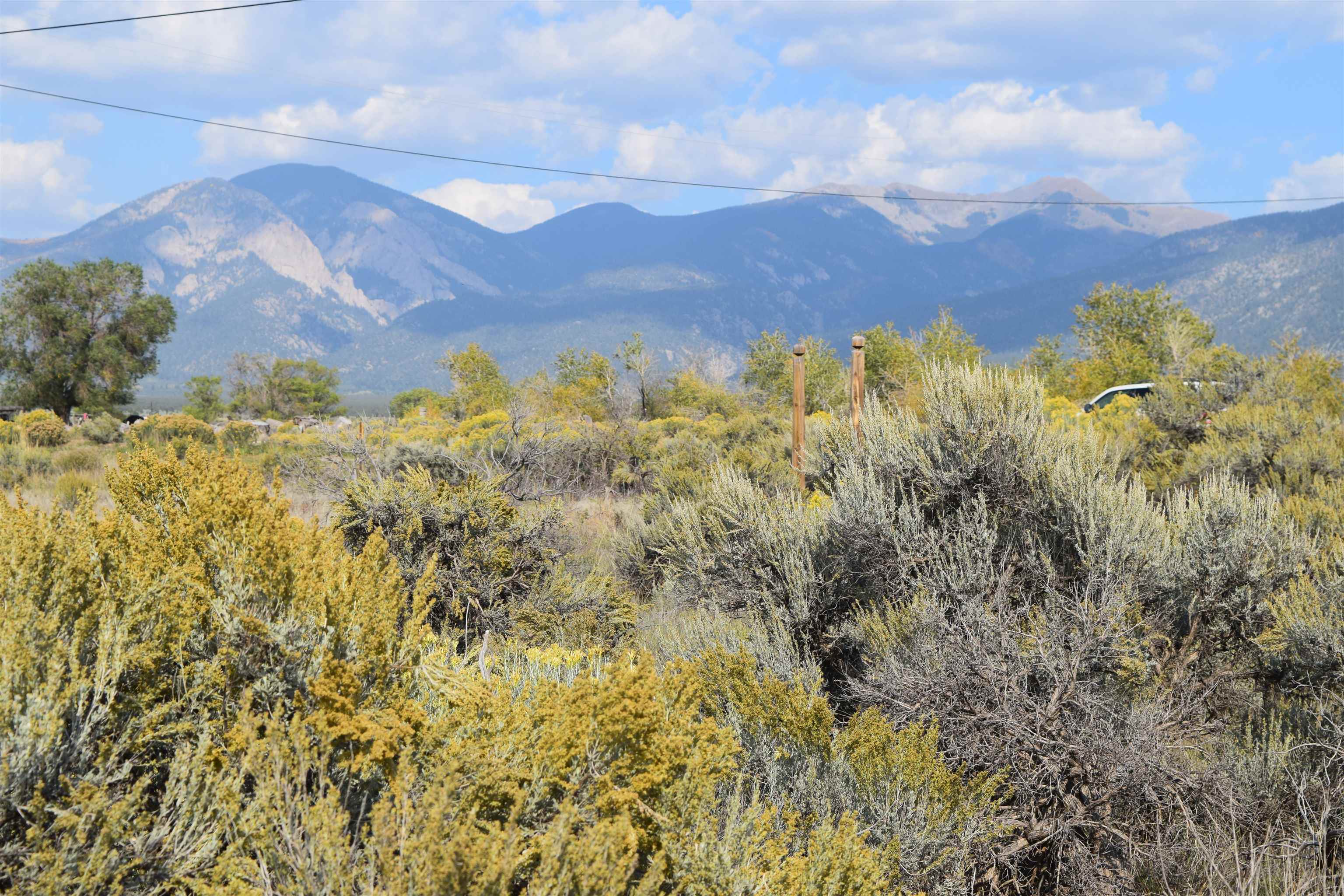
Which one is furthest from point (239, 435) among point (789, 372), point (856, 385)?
point (856, 385)

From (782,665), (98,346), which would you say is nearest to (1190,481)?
(782,665)

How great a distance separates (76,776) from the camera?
7.31 ft

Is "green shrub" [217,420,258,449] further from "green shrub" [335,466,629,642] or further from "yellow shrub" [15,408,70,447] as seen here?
"green shrub" [335,466,629,642]

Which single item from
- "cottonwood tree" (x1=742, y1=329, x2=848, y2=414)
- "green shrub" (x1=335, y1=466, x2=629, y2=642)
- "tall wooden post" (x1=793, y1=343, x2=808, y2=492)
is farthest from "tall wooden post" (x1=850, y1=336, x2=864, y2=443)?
"cottonwood tree" (x1=742, y1=329, x2=848, y2=414)

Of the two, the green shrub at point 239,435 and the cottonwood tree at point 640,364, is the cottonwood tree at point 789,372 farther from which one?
the green shrub at point 239,435

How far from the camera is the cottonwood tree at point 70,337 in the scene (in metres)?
47.8

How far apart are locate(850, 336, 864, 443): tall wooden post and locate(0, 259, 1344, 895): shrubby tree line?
23.1 inches

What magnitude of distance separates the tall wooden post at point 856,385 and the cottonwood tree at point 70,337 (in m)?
51.0

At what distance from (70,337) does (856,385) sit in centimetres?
5449

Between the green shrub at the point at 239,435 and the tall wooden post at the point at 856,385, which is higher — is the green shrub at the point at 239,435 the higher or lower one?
the lower one

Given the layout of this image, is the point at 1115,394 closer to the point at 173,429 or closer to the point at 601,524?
the point at 601,524

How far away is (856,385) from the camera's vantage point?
874cm

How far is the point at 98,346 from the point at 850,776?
57345 mm

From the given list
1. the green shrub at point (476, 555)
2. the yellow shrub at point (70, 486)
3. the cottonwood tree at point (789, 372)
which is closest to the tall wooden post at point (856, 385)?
the green shrub at point (476, 555)
